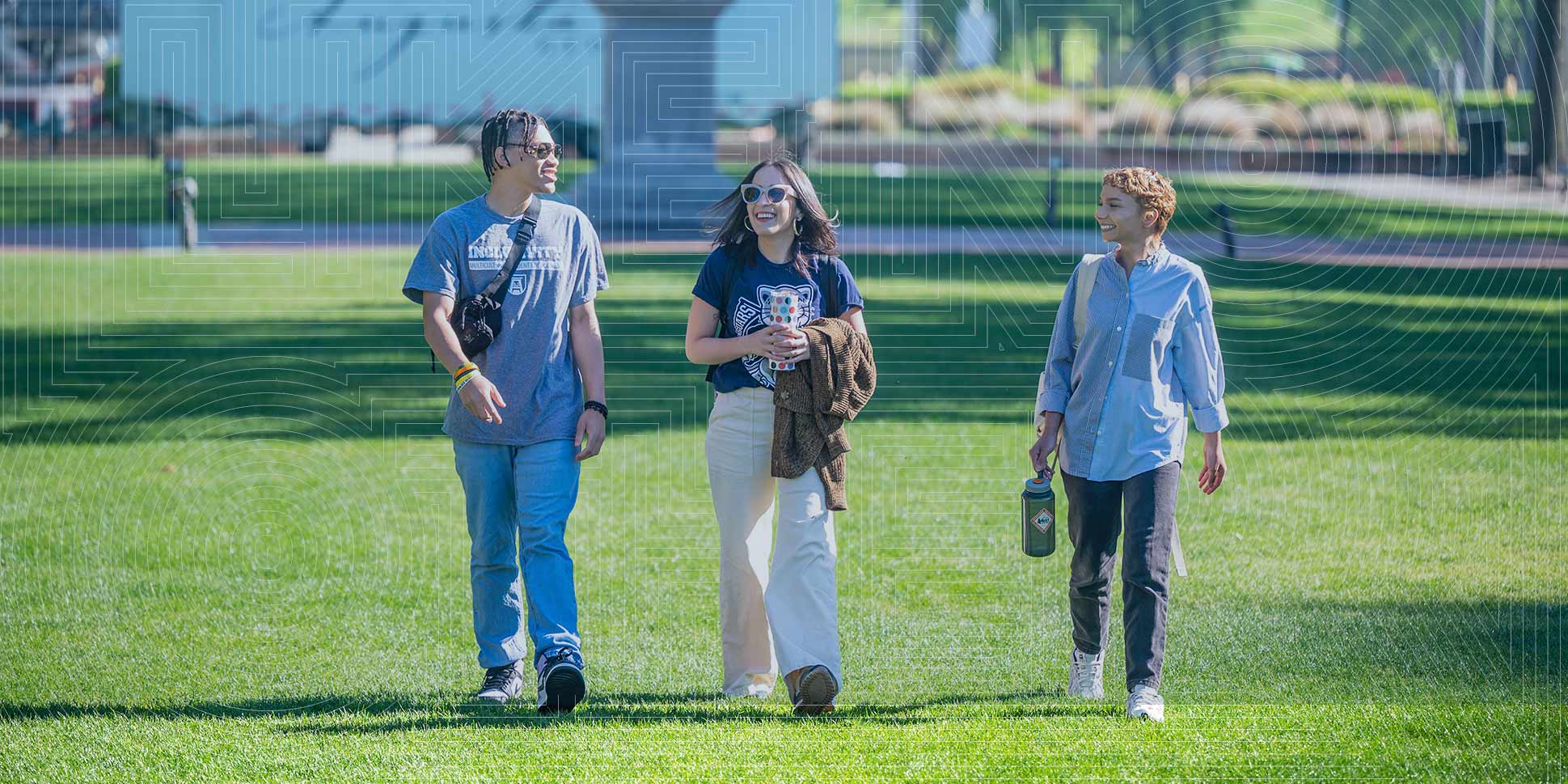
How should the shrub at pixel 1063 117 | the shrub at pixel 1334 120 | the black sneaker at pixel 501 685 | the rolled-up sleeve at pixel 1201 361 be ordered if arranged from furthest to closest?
the shrub at pixel 1063 117
the shrub at pixel 1334 120
the black sneaker at pixel 501 685
the rolled-up sleeve at pixel 1201 361

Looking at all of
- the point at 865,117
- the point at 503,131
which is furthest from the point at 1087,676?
the point at 865,117

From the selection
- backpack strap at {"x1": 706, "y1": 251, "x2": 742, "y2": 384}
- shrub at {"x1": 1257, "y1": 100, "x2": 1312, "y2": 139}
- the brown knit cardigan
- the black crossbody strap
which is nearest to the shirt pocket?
the brown knit cardigan

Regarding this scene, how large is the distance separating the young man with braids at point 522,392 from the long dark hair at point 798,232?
1.63 feet

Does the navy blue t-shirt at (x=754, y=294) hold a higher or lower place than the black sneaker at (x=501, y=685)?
higher

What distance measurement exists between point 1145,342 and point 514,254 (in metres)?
1.99

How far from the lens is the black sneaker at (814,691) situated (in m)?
4.81

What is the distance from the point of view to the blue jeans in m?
4.98

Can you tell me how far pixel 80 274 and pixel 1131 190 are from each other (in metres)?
16.2

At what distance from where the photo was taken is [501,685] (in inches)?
201

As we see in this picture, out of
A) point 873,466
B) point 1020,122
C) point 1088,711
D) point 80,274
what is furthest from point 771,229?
point 1020,122

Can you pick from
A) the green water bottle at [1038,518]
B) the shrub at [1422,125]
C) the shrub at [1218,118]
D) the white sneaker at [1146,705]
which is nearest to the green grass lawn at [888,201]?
the shrub at [1218,118]

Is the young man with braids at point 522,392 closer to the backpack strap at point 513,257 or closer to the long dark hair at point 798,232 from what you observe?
the backpack strap at point 513,257

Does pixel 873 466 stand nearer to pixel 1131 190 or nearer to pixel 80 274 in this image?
pixel 1131 190

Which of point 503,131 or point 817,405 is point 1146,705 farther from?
point 503,131
